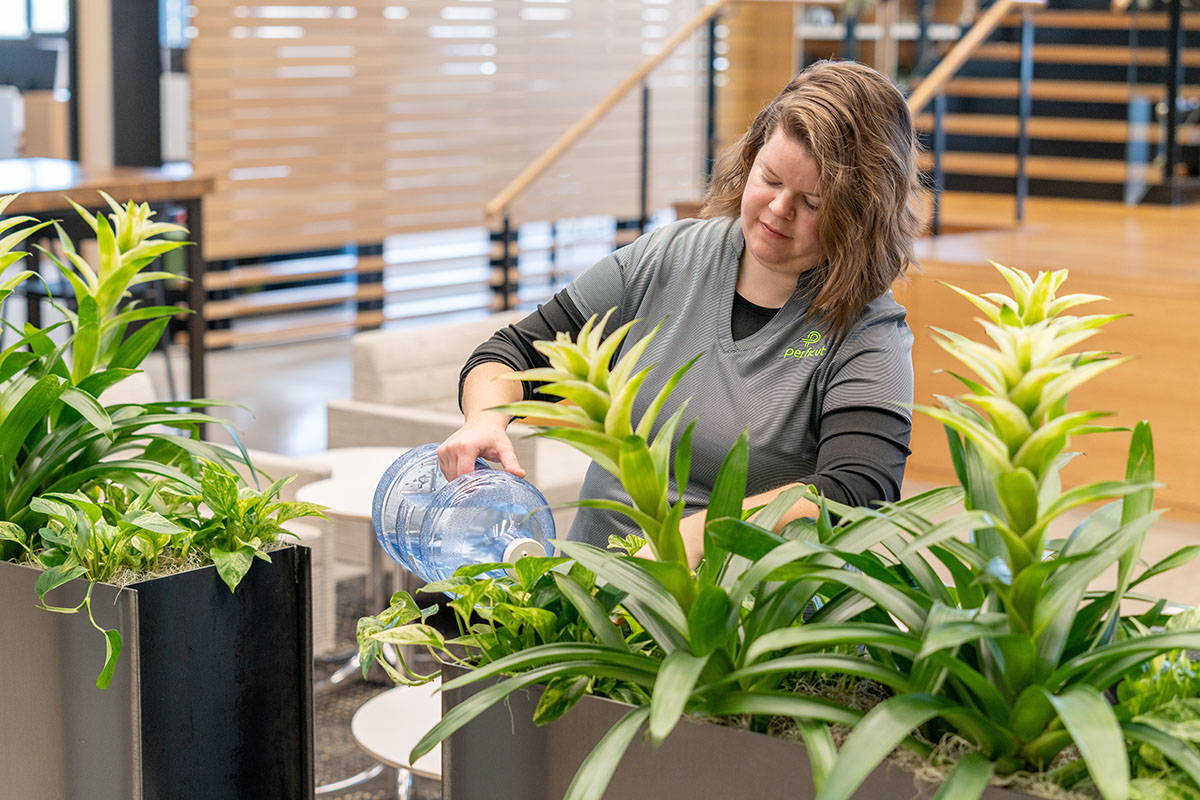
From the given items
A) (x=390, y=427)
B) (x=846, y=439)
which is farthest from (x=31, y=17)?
(x=846, y=439)

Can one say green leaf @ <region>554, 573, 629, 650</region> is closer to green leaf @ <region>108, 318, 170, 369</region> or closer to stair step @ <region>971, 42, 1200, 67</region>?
green leaf @ <region>108, 318, 170, 369</region>

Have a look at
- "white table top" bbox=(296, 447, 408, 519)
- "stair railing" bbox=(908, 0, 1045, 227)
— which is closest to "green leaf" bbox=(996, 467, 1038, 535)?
"white table top" bbox=(296, 447, 408, 519)

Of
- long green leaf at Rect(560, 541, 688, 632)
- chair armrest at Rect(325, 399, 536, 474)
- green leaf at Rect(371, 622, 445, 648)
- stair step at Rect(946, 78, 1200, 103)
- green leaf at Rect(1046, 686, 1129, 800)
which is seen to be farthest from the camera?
stair step at Rect(946, 78, 1200, 103)

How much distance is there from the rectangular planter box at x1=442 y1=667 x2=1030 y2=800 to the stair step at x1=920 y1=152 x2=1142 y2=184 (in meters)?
6.85

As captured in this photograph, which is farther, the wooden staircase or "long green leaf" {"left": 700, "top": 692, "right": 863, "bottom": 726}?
the wooden staircase

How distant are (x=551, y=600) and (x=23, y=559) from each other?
1.96 ft

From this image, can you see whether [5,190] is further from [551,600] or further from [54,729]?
[551,600]

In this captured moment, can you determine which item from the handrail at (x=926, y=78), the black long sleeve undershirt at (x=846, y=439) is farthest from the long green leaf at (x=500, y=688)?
the handrail at (x=926, y=78)

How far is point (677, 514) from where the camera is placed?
3.23 feet

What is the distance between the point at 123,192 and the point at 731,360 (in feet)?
10.9

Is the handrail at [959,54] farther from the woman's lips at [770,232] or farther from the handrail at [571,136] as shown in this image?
the woman's lips at [770,232]

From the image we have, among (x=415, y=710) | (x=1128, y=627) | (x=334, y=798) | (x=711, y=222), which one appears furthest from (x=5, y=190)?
(x=1128, y=627)

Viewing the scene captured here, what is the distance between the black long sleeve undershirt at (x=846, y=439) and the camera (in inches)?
62.0

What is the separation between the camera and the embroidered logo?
5.73 feet
